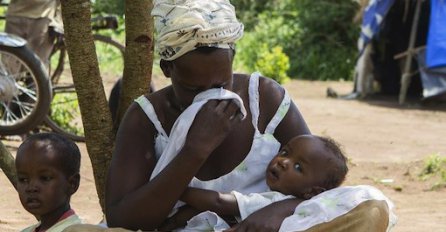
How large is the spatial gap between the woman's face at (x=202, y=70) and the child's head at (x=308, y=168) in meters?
0.29

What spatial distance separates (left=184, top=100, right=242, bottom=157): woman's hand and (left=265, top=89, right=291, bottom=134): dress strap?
9.0 inches

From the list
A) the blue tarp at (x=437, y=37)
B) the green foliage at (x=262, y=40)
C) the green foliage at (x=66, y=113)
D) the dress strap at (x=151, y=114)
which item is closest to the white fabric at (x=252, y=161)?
the dress strap at (x=151, y=114)

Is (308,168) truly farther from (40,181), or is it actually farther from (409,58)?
(409,58)

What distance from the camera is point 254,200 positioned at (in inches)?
112

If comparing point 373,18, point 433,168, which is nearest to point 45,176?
point 433,168

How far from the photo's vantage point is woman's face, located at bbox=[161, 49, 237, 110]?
9.18 feet

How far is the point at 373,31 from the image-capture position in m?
13.0

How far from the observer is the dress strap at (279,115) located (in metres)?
2.98

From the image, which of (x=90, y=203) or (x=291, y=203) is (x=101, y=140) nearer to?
(x=291, y=203)

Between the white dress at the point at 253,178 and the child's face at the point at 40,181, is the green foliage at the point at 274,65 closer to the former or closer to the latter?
the child's face at the point at 40,181

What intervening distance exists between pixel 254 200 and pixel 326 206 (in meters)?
0.22

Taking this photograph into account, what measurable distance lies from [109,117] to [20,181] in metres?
0.56

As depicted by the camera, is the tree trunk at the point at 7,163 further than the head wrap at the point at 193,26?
Yes

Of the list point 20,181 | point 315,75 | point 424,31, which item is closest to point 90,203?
point 20,181
